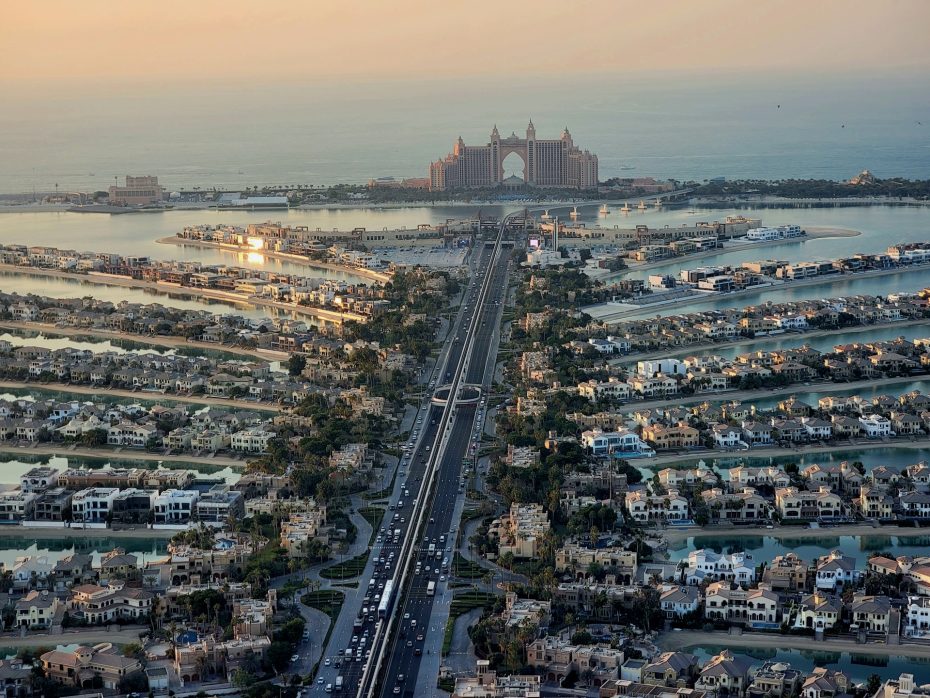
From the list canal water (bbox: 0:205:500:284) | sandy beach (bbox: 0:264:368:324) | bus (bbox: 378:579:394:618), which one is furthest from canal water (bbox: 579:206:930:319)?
bus (bbox: 378:579:394:618)

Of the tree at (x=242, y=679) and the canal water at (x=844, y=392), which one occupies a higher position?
the canal water at (x=844, y=392)

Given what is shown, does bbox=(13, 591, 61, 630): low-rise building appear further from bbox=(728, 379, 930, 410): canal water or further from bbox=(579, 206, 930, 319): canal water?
bbox=(579, 206, 930, 319): canal water

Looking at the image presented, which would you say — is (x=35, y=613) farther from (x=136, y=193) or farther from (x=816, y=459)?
(x=136, y=193)

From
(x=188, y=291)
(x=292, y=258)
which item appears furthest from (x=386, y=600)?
(x=292, y=258)

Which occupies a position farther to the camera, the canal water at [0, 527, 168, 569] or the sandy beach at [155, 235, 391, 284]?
the sandy beach at [155, 235, 391, 284]

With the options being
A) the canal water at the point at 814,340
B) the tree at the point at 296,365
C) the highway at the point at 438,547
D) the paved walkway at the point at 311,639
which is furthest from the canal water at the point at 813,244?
the paved walkway at the point at 311,639

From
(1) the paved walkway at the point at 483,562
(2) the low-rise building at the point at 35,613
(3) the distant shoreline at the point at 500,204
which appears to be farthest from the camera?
(3) the distant shoreline at the point at 500,204

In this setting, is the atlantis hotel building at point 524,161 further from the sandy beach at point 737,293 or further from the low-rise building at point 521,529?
the low-rise building at point 521,529
